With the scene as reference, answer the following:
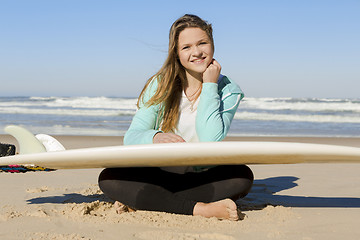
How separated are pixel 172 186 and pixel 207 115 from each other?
48cm

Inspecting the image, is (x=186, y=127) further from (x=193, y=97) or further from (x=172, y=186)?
(x=172, y=186)

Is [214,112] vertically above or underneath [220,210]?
above

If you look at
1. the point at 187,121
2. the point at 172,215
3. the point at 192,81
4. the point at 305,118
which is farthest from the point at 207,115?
the point at 305,118

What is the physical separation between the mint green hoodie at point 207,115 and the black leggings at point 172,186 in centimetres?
20

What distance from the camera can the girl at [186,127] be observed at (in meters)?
2.31

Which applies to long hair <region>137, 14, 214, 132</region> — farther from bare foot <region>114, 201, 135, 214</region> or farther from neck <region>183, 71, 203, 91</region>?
bare foot <region>114, 201, 135, 214</region>

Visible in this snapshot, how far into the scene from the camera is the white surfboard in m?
1.95

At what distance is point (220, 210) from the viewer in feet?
7.32

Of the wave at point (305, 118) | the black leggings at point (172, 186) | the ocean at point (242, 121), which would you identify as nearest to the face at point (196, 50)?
the black leggings at point (172, 186)

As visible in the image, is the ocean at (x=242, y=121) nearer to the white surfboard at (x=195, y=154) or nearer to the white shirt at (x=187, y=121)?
the white shirt at (x=187, y=121)

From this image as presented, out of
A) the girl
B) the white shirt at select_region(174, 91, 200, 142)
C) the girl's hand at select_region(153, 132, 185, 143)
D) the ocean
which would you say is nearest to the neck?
the girl

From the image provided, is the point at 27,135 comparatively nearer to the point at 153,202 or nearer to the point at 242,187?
the point at 153,202

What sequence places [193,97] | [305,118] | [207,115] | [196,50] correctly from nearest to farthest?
1. [207,115]
2. [196,50]
3. [193,97]
4. [305,118]

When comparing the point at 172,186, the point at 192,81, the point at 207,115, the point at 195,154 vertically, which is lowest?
the point at 172,186
